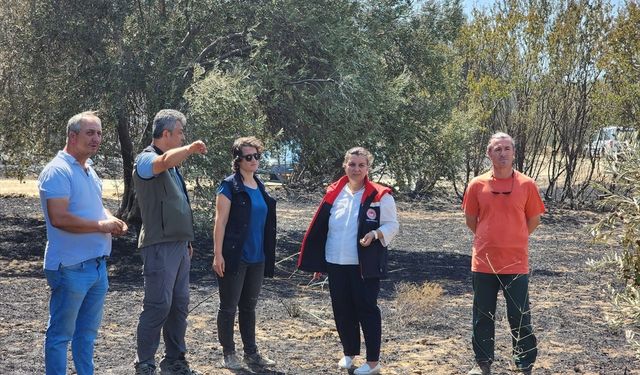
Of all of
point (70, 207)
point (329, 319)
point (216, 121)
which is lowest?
point (329, 319)

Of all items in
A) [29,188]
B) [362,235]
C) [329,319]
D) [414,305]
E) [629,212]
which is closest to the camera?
[629,212]

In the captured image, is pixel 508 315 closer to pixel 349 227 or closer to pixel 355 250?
pixel 355 250

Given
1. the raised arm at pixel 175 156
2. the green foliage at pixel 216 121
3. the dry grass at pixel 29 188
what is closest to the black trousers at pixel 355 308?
the raised arm at pixel 175 156

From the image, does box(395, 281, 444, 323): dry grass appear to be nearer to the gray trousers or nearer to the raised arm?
the gray trousers

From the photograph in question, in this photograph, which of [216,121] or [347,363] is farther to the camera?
[216,121]

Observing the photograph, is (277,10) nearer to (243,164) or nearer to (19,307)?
(19,307)

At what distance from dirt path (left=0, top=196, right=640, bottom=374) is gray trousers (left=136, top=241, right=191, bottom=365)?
0.66m

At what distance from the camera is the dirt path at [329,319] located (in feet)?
22.8

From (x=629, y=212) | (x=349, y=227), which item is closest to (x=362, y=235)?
(x=349, y=227)

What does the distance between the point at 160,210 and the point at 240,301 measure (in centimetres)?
115

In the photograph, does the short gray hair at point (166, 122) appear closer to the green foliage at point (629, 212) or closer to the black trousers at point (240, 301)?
the black trousers at point (240, 301)

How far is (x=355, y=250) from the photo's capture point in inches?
253

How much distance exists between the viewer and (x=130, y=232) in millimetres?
15156

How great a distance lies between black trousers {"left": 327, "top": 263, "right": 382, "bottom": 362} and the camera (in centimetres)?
642
